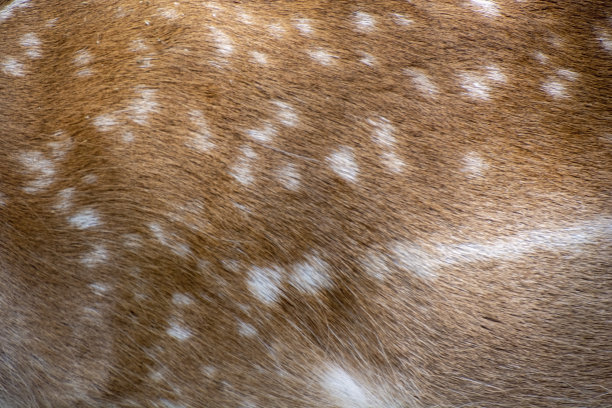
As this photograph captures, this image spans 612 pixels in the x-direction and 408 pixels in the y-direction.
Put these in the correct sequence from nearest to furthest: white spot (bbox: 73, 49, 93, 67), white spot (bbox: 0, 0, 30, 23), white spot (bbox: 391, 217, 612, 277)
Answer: white spot (bbox: 391, 217, 612, 277), white spot (bbox: 73, 49, 93, 67), white spot (bbox: 0, 0, 30, 23)

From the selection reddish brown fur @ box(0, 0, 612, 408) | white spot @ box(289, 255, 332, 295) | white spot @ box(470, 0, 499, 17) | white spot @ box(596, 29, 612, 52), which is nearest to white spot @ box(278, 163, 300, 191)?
reddish brown fur @ box(0, 0, 612, 408)

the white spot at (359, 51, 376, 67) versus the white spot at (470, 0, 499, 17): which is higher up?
the white spot at (470, 0, 499, 17)

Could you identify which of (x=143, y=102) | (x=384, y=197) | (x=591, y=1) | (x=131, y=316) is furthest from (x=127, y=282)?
(x=591, y=1)

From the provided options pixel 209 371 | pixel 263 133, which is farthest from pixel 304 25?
pixel 209 371

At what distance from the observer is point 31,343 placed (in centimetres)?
121

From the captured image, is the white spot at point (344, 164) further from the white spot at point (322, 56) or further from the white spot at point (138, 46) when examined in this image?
the white spot at point (138, 46)

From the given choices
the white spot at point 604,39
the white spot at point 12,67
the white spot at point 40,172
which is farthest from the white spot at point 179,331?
the white spot at point 604,39

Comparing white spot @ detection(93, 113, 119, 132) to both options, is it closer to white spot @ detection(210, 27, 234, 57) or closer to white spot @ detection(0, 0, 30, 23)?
white spot @ detection(210, 27, 234, 57)

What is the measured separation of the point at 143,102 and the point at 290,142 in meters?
0.29

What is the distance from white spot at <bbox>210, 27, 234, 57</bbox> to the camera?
118 cm

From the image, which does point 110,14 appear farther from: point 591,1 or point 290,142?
point 591,1

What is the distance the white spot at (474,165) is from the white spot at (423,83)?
138 millimetres

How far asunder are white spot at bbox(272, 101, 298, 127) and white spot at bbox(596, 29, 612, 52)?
Result: 63cm

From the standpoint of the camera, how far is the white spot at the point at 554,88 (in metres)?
1.18
